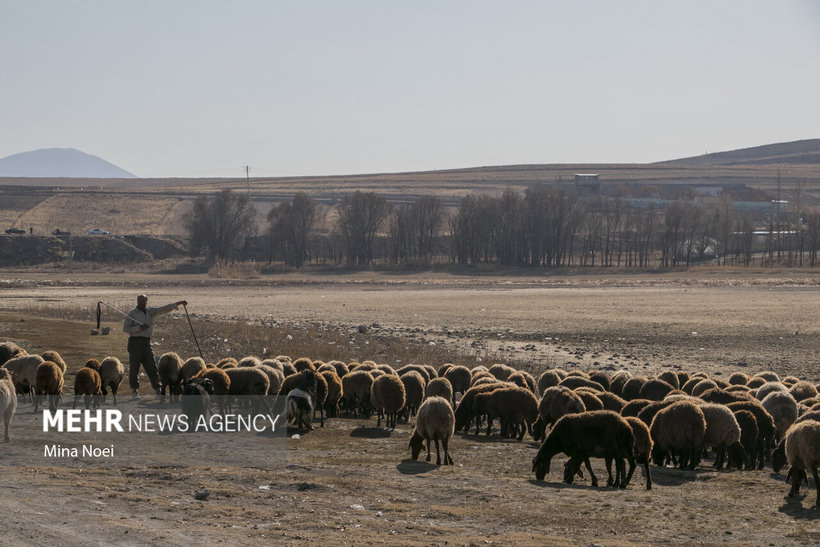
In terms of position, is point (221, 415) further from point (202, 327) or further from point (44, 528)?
point (202, 327)

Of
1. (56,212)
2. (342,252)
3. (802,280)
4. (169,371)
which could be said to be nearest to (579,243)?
(342,252)

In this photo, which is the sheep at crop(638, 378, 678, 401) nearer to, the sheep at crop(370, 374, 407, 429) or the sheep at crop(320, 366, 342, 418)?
the sheep at crop(370, 374, 407, 429)

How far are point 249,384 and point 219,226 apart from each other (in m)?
106

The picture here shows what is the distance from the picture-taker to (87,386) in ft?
62.5

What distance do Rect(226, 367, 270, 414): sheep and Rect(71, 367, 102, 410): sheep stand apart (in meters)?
2.64

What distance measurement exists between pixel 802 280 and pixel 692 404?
7691 centimetres

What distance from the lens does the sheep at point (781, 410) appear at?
57.5 ft

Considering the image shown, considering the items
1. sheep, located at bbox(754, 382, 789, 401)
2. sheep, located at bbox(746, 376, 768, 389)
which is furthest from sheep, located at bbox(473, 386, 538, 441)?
sheep, located at bbox(746, 376, 768, 389)

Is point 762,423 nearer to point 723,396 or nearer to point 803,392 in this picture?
point 723,396

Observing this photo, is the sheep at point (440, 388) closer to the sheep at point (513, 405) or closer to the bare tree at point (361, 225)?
the sheep at point (513, 405)

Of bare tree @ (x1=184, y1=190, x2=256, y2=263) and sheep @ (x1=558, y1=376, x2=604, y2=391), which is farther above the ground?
bare tree @ (x1=184, y1=190, x2=256, y2=263)

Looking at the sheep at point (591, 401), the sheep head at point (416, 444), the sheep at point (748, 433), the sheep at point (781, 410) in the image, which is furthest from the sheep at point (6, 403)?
the sheep at point (781, 410)

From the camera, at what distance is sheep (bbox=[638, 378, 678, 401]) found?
68.0ft

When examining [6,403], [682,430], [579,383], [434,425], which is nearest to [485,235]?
[579,383]
